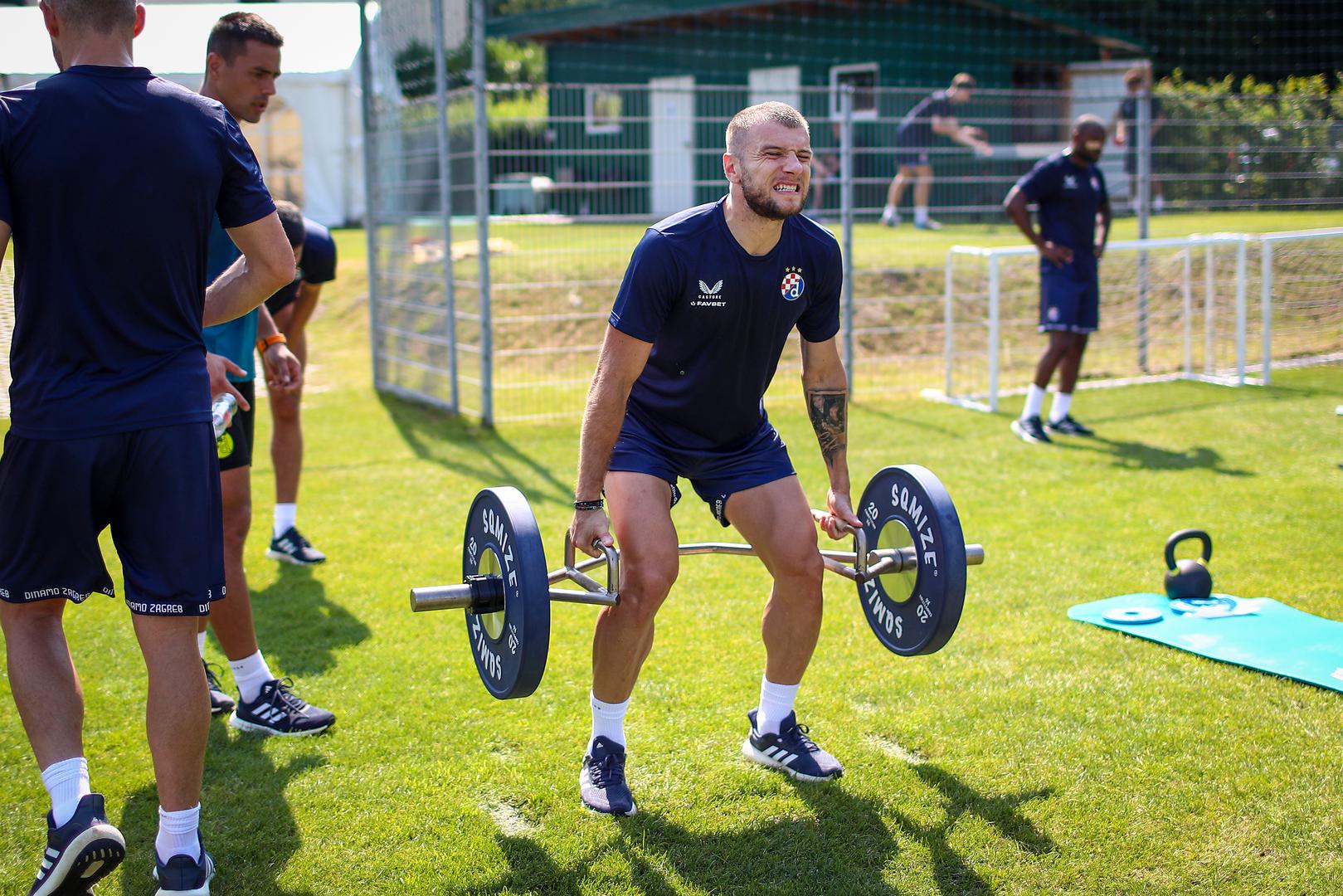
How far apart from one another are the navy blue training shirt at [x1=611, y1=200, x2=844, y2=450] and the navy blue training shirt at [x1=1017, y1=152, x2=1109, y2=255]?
17.0ft

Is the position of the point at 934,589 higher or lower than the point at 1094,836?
higher

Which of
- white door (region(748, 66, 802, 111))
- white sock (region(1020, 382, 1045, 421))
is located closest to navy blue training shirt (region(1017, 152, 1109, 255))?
white sock (region(1020, 382, 1045, 421))

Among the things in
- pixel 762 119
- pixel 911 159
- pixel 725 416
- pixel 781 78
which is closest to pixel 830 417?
pixel 725 416

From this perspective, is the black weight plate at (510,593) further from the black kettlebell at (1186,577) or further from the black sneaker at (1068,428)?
the black sneaker at (1068,428)

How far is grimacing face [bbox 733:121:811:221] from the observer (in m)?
3.12

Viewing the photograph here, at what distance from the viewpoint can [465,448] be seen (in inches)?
323

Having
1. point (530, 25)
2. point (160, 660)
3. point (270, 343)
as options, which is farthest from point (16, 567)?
point (530, 25)

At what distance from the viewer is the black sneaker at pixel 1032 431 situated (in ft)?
26.6

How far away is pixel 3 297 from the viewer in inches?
204

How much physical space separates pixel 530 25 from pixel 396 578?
43.9ft

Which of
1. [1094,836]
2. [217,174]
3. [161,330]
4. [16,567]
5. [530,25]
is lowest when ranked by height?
[1094,836]

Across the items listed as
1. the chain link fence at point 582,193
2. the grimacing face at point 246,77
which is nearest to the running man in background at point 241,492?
the grimacing face at point 246,77

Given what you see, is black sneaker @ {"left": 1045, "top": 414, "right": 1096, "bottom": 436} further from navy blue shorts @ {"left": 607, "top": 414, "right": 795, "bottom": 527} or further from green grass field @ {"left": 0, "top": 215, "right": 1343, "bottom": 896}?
navy blue shorts @ {"left": 607, "top": 414, "right": 795, "bottom": 527}

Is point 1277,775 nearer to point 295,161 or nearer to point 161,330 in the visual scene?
point 161,330
